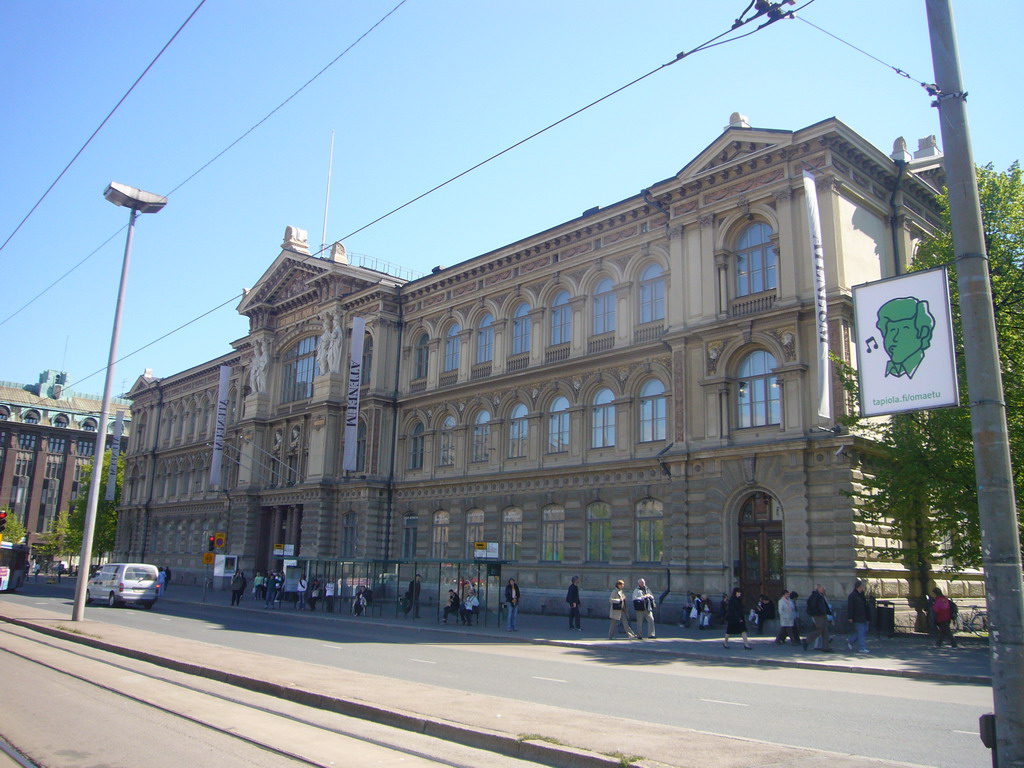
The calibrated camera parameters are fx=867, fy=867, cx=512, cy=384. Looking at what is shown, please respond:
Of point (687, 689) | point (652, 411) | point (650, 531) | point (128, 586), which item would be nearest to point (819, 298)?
point (652, 411)

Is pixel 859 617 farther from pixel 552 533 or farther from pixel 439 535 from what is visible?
pixel 439 535

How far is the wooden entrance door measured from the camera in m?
27.8

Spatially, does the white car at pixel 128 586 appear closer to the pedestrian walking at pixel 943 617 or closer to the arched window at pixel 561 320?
the arched window at pixel 561 320

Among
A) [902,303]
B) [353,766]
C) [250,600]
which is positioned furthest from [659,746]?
[250,600]

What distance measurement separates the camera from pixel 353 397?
45125mm

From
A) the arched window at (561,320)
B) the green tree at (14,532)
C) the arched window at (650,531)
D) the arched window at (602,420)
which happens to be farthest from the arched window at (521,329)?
the green tree at (14,532)

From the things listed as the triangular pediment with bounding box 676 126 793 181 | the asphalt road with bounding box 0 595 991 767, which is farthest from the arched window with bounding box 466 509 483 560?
the triangular pediment with bounding box 676 126 793 181

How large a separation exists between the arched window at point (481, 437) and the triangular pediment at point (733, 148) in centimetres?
1473

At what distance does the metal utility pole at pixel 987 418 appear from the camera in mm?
6348

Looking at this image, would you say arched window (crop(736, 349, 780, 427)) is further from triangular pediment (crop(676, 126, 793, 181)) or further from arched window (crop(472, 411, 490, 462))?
arched window (crop(472, 411, 490, 462))

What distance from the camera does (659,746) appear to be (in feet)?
29.0

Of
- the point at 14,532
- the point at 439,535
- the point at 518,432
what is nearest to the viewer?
the point at 518,432

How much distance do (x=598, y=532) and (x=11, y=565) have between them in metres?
31.0

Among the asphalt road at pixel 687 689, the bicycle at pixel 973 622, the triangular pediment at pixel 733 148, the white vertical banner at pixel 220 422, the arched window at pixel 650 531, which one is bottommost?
the asphalt road at pixel 687 689
